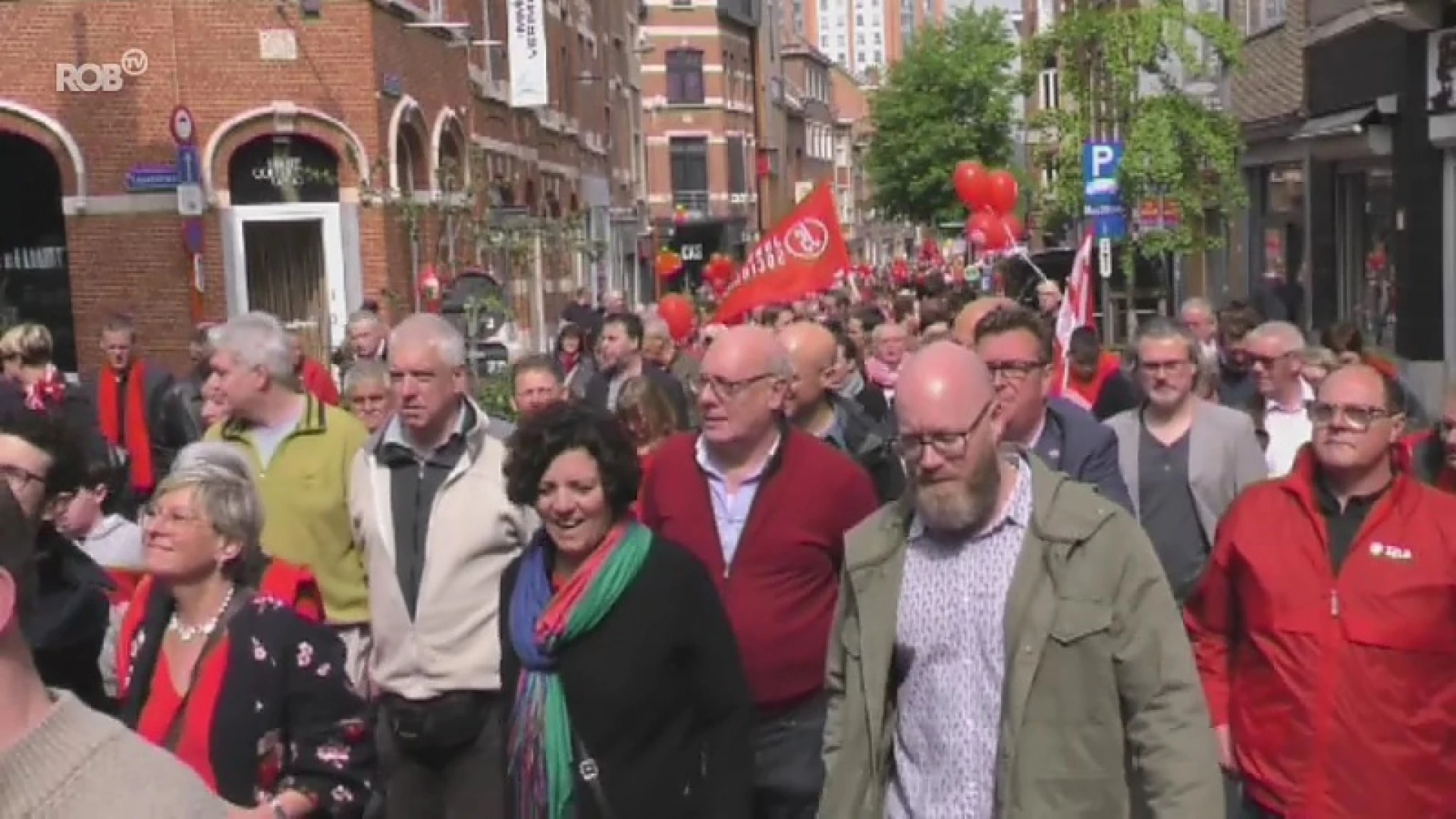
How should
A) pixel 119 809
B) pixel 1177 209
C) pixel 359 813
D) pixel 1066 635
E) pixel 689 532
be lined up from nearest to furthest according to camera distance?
pixel 119 809, pixel 1066 635, pixel 359 813, pixel 689 532, pixel 1177 209

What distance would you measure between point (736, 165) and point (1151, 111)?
54.6 meters

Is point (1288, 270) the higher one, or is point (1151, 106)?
point (1151, 106)

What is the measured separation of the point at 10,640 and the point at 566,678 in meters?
2.52

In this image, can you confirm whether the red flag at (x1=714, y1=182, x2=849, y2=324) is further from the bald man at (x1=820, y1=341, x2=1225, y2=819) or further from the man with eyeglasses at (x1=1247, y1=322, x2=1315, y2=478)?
the bald man at (x1=820, y1=341, x2=1225, y2=819)

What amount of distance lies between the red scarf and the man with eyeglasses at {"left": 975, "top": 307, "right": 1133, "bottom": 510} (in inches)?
262

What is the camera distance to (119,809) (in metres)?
2.19

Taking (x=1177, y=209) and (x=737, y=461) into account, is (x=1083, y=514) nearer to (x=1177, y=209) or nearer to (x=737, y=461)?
(x=737, y=461)

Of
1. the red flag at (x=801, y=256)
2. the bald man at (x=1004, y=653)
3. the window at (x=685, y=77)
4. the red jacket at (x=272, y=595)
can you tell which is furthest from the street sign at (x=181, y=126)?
the window at (x=685, y=77)

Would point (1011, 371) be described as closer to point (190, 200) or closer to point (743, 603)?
point (743, 603)

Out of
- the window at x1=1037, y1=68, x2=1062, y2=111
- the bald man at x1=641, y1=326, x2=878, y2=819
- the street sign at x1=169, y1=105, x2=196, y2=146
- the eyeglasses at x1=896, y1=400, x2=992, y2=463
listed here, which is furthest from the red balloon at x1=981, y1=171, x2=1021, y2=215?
the eyeglasses at x1=896, y1=400, x2=992, y2=463

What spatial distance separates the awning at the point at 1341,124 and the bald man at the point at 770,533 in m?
16.5

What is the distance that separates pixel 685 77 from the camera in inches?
2977

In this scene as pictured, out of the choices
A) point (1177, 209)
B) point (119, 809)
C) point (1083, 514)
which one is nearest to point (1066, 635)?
point (1083, 514)

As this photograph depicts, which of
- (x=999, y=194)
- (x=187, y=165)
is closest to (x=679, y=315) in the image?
(x=999, y=194)
